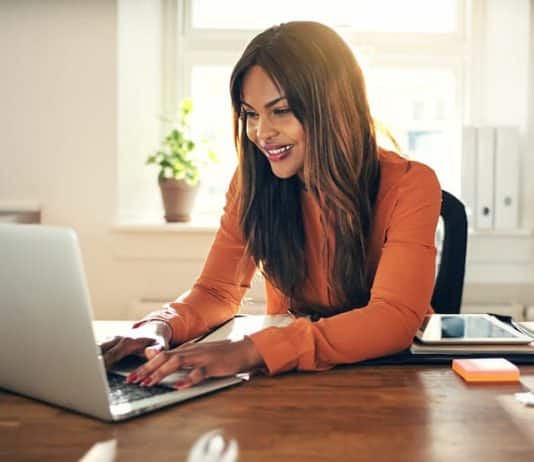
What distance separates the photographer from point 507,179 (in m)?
2.80

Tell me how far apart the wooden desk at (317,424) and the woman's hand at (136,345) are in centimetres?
17

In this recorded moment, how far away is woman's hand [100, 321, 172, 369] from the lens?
118 cm

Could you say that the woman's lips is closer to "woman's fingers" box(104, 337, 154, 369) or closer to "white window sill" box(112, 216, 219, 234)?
"woman's fingers" box(104, 337, 154, 369)

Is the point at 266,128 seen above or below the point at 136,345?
above

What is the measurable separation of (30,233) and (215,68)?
225cm

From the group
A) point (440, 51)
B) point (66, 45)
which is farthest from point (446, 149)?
point (66, 45)

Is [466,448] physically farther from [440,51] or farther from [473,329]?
[440,51]

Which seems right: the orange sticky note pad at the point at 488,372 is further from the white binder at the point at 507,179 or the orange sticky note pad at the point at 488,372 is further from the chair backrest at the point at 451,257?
the white binder at the point at 507,179

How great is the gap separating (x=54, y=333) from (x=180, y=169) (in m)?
1.87

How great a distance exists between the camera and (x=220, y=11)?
3004 mm

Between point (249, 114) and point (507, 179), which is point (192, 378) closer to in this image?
point (249, 114)

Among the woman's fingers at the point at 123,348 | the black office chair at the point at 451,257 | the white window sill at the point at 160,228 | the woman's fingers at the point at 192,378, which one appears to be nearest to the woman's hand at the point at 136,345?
the woman's fingers at the point at 123,348

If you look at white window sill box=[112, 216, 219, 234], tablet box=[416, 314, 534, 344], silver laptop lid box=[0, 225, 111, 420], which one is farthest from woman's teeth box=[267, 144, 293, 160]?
white window sill box=[112, 216, 219, 234]

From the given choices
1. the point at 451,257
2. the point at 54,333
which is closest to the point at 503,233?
the point at 451,257
